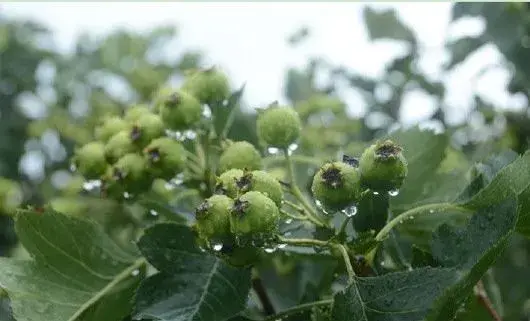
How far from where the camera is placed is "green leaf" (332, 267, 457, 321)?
1.38 m

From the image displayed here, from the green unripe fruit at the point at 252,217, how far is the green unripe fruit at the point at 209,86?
1.71 ft

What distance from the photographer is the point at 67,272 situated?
5.83 ft

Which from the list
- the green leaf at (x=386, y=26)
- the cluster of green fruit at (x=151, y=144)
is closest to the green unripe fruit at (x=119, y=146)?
the cluster of green fruit at (x=151, y=144)

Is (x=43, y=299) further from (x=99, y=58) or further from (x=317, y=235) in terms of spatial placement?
(x=99, y=58)

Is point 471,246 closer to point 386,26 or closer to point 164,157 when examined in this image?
point 164,157

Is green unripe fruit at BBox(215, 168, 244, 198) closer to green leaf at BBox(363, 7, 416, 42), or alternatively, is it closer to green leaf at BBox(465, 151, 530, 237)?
green leaf at BBox(465, 151, 530, 237)

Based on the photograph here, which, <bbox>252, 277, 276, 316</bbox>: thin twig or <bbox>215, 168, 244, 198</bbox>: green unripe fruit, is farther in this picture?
<bbox>252, 277, 276, 316</bbox>: thin twig

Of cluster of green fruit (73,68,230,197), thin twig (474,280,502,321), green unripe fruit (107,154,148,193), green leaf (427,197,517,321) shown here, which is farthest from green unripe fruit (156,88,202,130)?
thin twig (474,280,502,321)

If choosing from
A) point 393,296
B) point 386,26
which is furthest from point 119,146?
point 386,26

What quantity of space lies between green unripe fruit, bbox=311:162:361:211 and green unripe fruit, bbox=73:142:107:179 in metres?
0.63

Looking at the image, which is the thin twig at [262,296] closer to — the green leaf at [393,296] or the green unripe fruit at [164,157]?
the green unripe fruit at [164,157]

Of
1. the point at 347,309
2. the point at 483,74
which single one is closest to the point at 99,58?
the point at 483,74

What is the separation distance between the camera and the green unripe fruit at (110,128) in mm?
1955

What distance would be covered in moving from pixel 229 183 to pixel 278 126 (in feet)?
0.96
